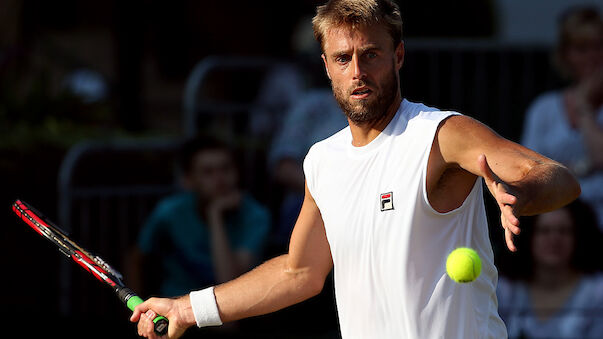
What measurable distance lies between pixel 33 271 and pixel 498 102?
12.3 feet

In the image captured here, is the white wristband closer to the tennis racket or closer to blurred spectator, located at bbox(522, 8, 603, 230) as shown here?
the tennis racket

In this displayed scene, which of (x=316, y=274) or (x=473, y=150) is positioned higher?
(x=473, y=150)

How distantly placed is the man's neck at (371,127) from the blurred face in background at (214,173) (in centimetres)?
323

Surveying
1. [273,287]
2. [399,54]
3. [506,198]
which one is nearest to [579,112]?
[399,54]

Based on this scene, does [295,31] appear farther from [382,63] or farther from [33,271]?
[382,63]

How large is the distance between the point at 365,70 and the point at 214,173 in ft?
11.3

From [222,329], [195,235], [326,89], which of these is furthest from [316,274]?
[326,89]

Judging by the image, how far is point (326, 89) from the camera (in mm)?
7918

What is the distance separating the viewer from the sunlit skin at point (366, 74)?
3867 mm

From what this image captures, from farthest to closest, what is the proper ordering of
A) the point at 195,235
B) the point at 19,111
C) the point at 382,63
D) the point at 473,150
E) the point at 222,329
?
the point at 19,111 → the point at 195,235 → the point at 222,329 → the point at 382,63 → the point at 473,150

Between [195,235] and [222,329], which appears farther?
[195,235]

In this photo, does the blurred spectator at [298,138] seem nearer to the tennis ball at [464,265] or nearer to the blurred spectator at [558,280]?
the blurred spectator at [558,280]

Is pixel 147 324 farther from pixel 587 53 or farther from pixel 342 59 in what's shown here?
pixel 587 53

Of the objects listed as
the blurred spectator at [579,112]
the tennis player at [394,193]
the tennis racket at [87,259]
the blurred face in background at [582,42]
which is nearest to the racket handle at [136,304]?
the tennis racket at [87,259]
